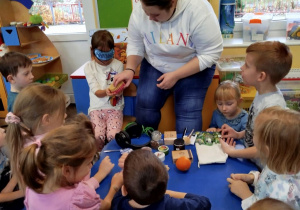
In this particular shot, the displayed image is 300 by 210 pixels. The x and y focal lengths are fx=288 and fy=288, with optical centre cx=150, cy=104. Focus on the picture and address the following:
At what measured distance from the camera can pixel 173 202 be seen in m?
0.96

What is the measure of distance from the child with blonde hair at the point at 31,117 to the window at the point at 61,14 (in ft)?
6.03

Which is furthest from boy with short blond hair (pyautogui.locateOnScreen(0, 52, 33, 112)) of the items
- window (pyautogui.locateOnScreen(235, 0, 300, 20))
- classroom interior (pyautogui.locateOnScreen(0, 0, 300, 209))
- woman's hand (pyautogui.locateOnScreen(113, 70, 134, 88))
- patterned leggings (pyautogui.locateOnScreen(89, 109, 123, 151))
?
window (pyautogui.locateOnScreen(235, 0, 300, 20))

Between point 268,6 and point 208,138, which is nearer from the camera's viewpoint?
point 208,138

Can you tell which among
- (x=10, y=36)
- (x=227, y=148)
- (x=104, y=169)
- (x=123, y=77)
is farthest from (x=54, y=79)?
(x=227, y=148)

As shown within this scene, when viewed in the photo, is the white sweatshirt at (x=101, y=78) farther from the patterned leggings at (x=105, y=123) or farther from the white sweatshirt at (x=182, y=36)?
the white sweatshirt at (x=182, y=36)

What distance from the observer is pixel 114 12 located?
2479 millimetres

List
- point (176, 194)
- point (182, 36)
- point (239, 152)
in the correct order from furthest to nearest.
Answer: point (182, 36) → point (239, 152) → point (176, 194)

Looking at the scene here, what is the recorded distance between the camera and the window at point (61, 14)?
301cm

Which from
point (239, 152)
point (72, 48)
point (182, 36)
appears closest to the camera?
point (239, 152)

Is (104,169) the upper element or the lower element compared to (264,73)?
lower

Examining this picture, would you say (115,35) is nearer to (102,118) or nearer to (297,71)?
(102,118)

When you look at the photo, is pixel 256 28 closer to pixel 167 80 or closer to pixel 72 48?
pixel 167 80

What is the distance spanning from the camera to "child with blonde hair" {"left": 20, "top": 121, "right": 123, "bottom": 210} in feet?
3.10

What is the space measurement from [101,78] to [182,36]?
747 millimetres
